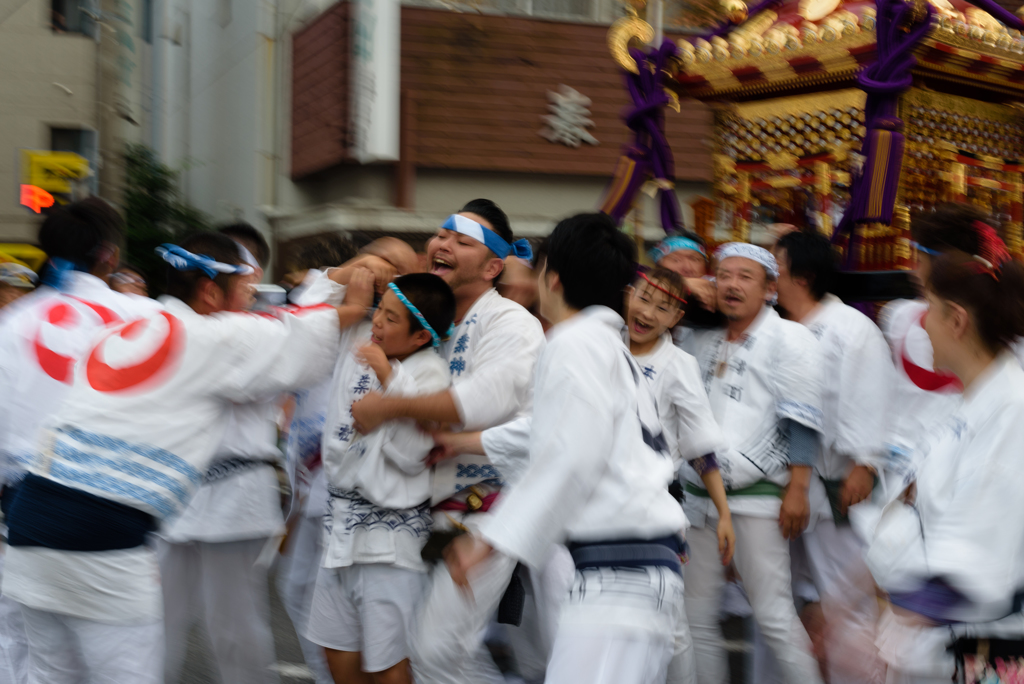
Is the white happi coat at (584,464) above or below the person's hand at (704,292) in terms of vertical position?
below

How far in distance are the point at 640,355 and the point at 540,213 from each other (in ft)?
27.7

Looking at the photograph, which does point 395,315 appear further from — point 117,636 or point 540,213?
point 540,213

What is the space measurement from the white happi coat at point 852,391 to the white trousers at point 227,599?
2208mm

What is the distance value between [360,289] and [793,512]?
176cm

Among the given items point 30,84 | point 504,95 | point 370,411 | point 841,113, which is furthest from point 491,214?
point 30,84

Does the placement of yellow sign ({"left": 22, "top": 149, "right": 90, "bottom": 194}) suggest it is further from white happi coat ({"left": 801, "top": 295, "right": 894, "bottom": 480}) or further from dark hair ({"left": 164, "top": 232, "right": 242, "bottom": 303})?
white happi coat ({"left": 801, "top": 295, "right": 894, "bottom": 480})

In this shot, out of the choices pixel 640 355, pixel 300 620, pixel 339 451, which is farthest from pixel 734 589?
pixel 339 451

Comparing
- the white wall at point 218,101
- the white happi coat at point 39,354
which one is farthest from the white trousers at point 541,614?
the white wall at point 218,101

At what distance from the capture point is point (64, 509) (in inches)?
97.0

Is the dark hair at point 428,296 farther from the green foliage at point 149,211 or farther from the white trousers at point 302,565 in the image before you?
the green foliage at point 149,211

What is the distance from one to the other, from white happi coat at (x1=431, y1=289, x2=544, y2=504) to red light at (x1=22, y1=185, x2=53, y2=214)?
531cm

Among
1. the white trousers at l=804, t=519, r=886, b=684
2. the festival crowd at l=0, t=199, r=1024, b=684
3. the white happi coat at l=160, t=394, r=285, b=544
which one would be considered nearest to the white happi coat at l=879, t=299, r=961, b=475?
the festival crowd at l=0, t=199, r=1024, b=684

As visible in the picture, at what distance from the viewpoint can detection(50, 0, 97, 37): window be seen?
44.4ft

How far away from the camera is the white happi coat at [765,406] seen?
11.9 ft
